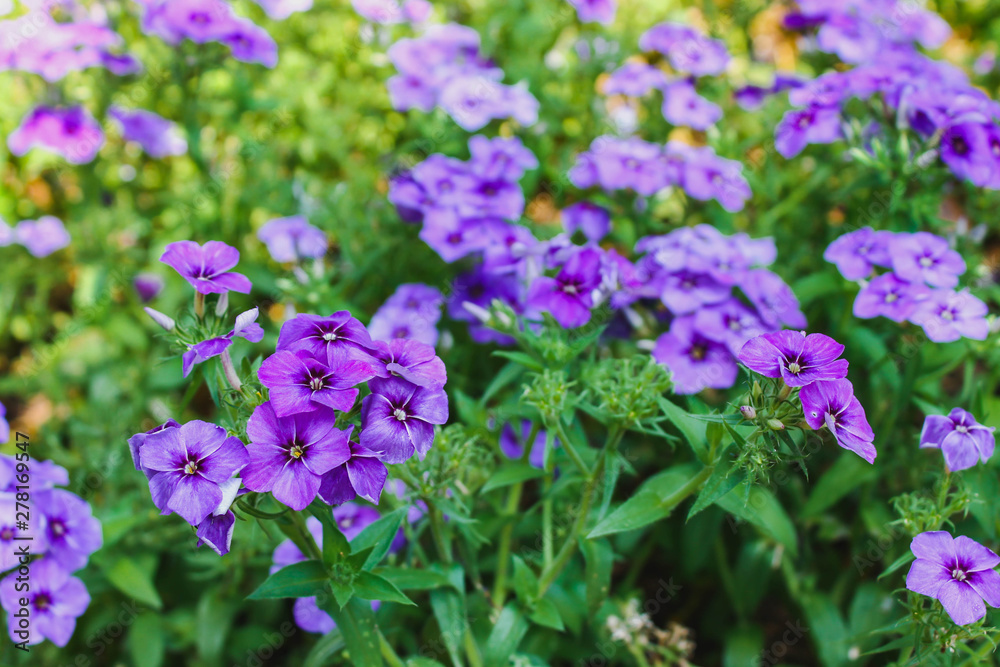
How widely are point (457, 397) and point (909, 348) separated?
5.69 feet

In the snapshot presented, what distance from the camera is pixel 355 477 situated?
188 cm

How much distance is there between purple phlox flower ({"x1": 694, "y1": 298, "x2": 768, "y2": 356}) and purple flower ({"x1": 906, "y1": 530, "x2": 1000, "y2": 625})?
35.9 inches

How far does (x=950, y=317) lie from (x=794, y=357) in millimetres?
1130

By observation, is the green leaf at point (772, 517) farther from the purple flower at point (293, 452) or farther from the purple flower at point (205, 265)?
the purple flower at point (205, 265)

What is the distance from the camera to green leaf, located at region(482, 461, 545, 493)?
8.46 ft

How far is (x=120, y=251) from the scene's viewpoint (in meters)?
4.35

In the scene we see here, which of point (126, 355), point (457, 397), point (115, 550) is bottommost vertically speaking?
point (126, 355)

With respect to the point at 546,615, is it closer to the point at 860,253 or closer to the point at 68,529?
the point at 68,529

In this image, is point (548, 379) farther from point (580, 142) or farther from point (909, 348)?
point (580, 142)

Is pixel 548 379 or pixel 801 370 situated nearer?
pixel 801 370

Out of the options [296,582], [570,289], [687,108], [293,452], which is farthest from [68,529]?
[687,108]

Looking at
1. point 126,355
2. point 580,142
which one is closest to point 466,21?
point 580,142

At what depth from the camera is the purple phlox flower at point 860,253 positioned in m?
2.97

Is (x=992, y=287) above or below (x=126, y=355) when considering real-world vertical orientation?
above
